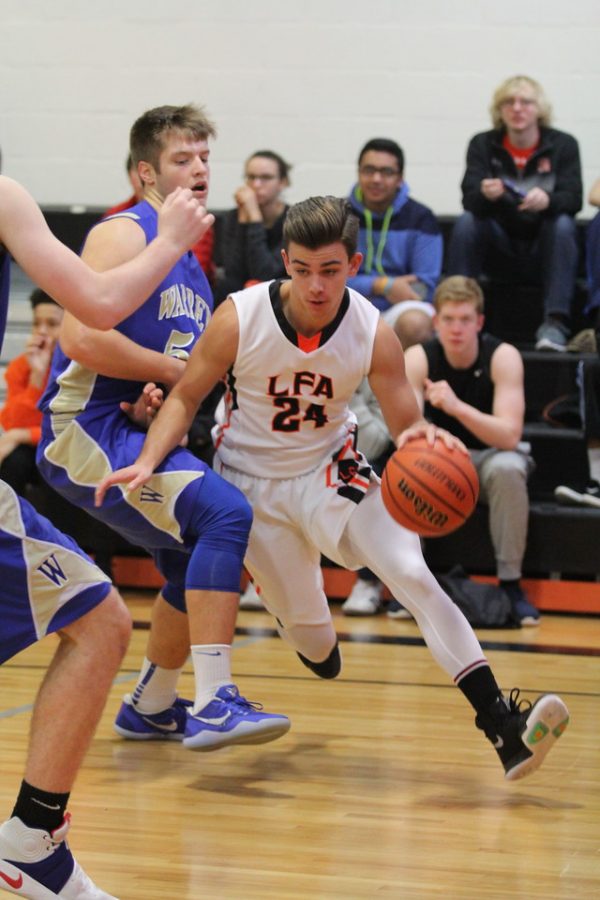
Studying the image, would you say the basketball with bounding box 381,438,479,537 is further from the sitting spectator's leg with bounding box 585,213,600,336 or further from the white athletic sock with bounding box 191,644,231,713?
the sitting spectator's leg with bounding box 585,213,600,336

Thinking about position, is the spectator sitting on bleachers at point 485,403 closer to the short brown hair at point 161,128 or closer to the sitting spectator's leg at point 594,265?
the sitting spectator's leg at point 594,265

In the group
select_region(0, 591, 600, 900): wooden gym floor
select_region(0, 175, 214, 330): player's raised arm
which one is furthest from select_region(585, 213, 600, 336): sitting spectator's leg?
select_region(0, 175, 214, 330): player's raised arm

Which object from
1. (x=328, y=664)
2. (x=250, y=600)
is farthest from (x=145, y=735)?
(x=250, y=600)

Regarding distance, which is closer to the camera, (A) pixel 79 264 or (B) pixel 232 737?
(A) pixel 79 264

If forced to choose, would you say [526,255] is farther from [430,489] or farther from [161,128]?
[430,489]

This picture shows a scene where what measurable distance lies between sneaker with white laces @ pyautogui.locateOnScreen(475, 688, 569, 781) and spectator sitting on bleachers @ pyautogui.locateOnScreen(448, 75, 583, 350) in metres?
4.09

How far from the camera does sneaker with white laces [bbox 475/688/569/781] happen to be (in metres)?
3.59

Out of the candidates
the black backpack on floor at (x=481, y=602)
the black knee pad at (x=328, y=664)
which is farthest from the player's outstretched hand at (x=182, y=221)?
the black backpack on floor at (x=481, y=602)

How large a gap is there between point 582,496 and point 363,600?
1.25 metres

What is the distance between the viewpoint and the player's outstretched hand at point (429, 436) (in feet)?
12.3

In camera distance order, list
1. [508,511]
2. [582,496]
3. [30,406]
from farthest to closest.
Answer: [30,406] < [582,496] < [508,511]

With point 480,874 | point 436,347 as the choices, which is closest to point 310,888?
point 480,874

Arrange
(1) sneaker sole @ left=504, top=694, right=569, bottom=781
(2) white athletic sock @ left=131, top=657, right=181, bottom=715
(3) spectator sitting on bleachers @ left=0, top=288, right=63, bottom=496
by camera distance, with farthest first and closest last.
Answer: (3) spectator sitting on bleachers @ left=0, top=288, right=63, bottom=496
(2) white athletic sock @ left=131, top=657, right=181, bottom=715
(1) sneaker sole @ left=504, top=694, right=569, bottom=781

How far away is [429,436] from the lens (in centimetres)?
376
